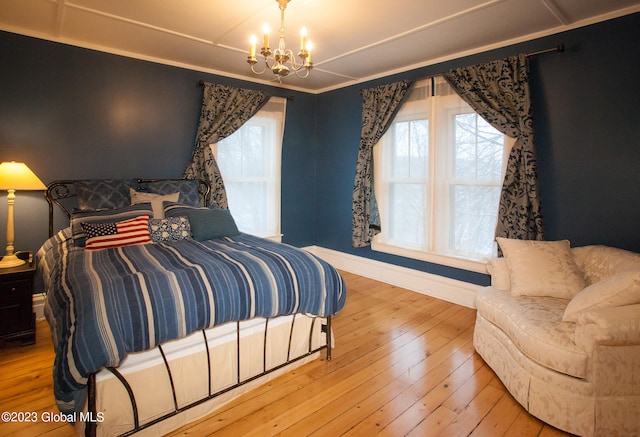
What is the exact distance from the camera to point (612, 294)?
1.86 metres

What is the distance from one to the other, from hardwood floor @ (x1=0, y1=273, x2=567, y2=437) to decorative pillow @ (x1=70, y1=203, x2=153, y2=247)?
870 millimetres

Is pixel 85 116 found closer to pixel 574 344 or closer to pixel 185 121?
pixel 185 121

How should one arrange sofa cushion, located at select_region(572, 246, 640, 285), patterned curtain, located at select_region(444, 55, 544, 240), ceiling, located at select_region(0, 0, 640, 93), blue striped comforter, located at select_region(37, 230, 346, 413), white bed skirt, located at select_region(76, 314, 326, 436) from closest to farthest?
blue striped comforter, located at select_region(37, 230, 346, 413)
white bed skirt, located at select_region(76, 314, 326, 436)
sofa cushion, located at select_region(572, 246, 640, 285)
ceiling, located at select_region(0, 0, 640, 93)
patterned curtain, located at select_region(444, 55, 544, 240)

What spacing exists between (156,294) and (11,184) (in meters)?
1.91

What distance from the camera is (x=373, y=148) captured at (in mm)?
4355

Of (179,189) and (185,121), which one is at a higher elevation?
(185,121)

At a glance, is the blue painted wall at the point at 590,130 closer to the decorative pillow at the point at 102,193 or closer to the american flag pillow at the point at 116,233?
the american flag pillow at the point at 116,233

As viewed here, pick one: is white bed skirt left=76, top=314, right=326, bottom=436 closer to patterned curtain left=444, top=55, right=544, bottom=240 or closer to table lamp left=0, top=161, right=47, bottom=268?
table lamp left=0, top=161, right=47, bottom=268

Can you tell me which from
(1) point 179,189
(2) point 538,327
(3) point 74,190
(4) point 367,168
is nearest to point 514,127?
(4) point 367,168

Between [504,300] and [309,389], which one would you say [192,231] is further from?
[504,300]

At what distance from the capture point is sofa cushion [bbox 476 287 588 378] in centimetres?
184

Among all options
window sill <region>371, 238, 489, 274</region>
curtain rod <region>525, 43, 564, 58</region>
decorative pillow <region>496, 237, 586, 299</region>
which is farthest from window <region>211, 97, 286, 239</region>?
decorative pillow <region>496, 237, 586, 299</region>

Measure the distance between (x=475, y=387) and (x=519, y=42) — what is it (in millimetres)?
2875

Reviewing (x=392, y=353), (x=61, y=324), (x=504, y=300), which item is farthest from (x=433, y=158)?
(x=61, y=324)
